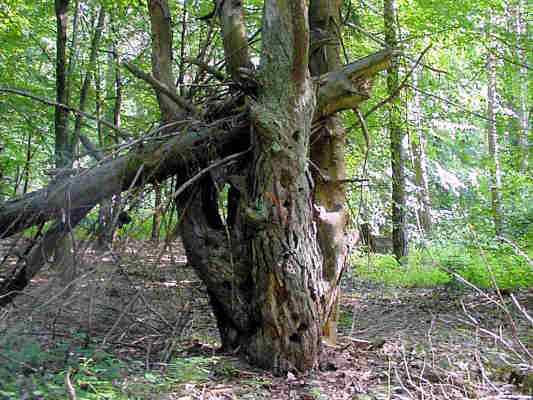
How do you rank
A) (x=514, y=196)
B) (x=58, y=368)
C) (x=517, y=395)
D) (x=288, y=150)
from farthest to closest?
(x=514, y=196) → (x=288, y=150) → (x=58, y=368) → (x=517, y=395)

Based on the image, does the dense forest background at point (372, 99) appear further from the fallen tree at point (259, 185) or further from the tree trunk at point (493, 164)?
the fallen tree at point (259, 185)

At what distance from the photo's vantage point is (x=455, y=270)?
824 centimetres

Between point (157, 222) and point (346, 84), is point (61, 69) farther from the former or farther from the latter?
point (346, 84)

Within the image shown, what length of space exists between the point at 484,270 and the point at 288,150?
219 inches

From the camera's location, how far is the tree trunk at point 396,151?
8.97 meters

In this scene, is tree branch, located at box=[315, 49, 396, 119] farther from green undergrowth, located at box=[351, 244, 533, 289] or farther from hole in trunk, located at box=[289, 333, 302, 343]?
green undergrowth, located at box=[351, 244, 533, 289]

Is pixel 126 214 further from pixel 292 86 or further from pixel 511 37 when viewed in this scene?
pixel 511 37

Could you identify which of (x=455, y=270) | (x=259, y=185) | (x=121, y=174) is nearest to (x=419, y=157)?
(x=455, y=270)

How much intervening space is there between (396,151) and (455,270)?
330cm

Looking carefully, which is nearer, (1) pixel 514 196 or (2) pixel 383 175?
(1) pixel 514 196

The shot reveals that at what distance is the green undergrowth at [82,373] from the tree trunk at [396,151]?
19.5 ft

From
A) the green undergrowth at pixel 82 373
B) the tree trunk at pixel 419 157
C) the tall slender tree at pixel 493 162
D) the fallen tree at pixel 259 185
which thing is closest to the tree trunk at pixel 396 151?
the tree trunk at pixel 419 157

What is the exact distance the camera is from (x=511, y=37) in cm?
847

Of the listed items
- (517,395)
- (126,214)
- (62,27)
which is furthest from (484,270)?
(62,27)
